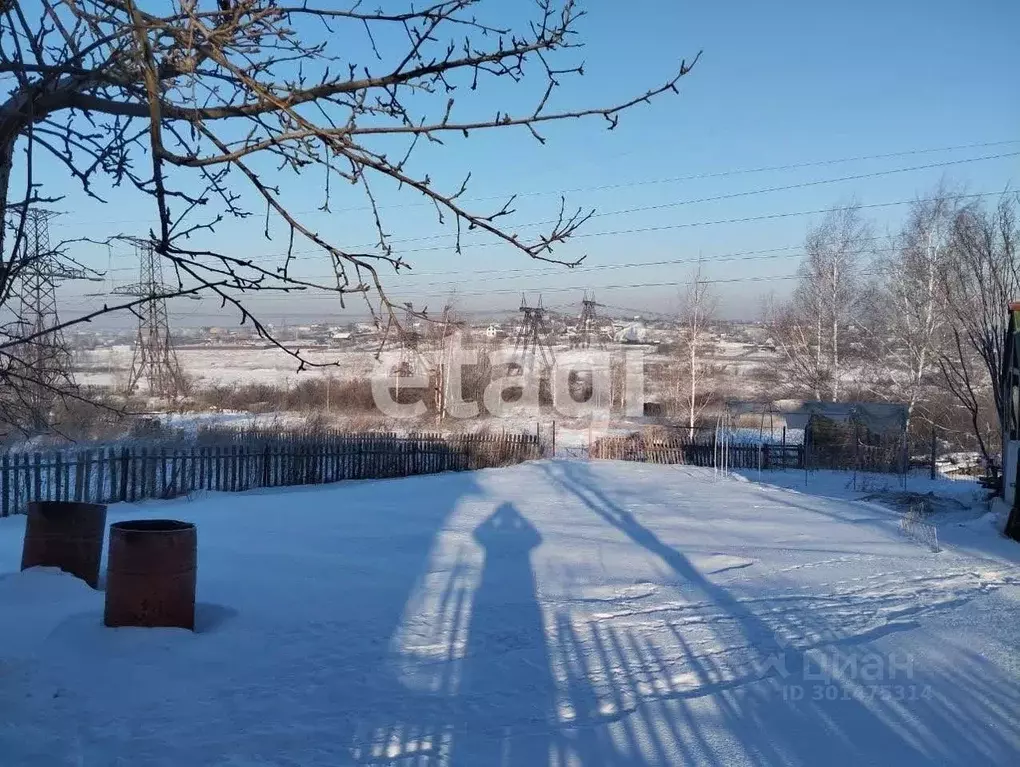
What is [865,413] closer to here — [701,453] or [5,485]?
[701,453]

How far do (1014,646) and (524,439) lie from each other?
22995 millimetres

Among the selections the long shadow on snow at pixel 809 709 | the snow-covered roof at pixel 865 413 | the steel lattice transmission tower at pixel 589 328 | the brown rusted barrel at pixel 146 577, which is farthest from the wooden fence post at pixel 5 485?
the steel lattice transmission tower at pixel 589 328

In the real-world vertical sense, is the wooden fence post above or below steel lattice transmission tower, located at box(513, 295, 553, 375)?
below

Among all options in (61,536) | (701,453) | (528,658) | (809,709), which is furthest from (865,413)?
(61,536)

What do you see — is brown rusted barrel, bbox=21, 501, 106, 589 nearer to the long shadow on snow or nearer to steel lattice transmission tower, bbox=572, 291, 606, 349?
the long shadow on snow

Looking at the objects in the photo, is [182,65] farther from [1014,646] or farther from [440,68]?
[1014,646]

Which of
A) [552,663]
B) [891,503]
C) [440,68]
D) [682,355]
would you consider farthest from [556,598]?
[682,355]

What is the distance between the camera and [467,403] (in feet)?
154

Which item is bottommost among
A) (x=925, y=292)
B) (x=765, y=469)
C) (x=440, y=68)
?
(x=765, y=469)

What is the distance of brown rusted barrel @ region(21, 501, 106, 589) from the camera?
6.73m

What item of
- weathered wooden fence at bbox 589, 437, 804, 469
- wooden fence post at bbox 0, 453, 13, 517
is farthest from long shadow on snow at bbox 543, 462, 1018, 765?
weathered wooden fence at bbox 589, 437, 804, 469

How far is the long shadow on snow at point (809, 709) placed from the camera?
4.41 m

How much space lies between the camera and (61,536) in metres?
6.80

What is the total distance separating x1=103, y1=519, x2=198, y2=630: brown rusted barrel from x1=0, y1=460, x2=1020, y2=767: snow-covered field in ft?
0.48
